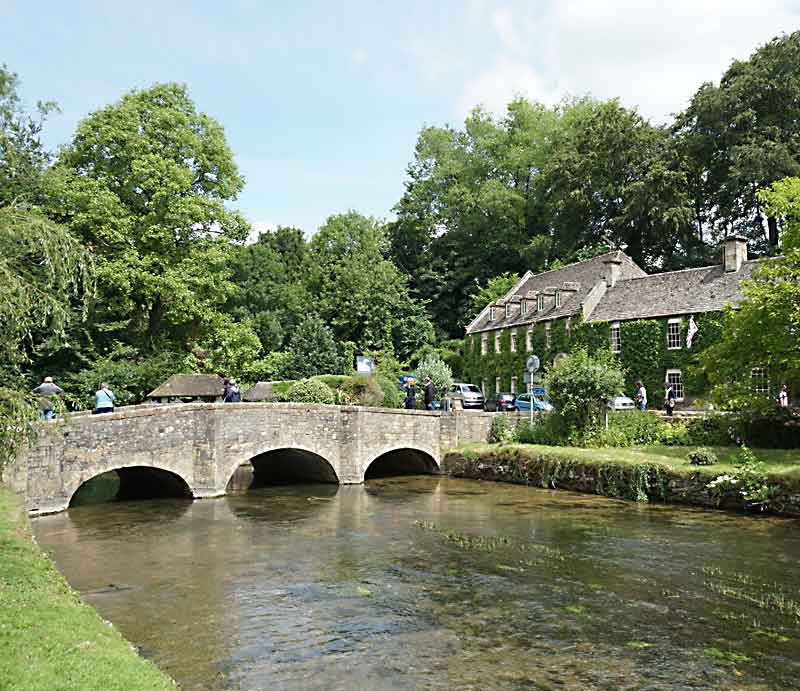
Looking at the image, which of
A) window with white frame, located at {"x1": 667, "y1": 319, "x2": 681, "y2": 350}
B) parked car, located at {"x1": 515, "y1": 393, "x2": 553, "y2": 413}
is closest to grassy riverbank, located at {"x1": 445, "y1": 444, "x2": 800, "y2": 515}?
parked car, located at {"x1": 515, "y1": 393, "x2": 553, "y2": 413}

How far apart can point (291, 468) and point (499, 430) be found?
9.16 m

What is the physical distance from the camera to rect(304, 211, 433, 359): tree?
172 ft

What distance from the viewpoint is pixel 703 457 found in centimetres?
2288

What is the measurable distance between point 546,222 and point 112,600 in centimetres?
5301

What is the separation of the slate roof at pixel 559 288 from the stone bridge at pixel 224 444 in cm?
1329

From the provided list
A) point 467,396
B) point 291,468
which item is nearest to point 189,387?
point 291,468

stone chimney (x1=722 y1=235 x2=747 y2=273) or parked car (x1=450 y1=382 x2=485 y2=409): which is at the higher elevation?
stone chimney (x1=722 y1=235 x2=747 y2=273)

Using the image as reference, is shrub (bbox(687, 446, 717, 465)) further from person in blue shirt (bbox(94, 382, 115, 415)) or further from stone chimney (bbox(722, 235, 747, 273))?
person in blue shirt (bbox(94, 382, 115, 415))

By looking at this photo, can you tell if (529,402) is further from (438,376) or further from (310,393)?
(310,393)

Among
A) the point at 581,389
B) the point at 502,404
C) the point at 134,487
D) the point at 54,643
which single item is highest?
the point at 581,389

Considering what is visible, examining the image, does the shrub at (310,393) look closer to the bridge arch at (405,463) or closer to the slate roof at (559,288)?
the bridge arch at (405,463)

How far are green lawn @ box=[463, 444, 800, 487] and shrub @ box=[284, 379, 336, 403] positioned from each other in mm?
8266

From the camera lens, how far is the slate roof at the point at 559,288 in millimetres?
42312

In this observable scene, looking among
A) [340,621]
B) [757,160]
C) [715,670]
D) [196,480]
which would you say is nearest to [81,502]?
[196,480]
